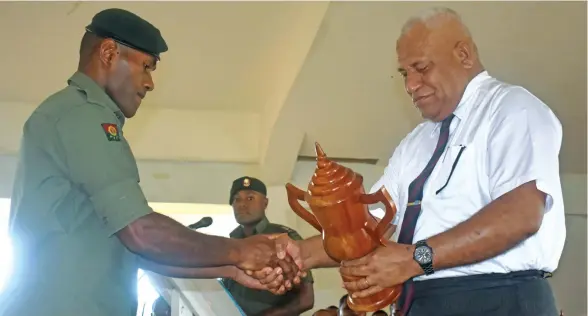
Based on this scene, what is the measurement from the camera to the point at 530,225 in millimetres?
1451

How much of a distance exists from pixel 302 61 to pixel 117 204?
2574mm

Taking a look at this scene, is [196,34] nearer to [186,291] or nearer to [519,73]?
[519,73]

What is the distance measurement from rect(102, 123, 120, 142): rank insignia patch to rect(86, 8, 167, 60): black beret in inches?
10.9

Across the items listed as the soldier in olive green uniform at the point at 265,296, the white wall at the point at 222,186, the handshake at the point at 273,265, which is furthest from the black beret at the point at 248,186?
the handshake at the point at 273,265

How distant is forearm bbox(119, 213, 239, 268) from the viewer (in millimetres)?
1580

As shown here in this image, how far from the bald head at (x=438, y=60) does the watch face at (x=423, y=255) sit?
0.46 metres

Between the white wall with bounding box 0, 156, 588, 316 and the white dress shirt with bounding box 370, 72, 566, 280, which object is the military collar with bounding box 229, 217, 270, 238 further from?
the white dress shirt with bounding box 370, 72, 566, 280

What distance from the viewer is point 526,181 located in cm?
149

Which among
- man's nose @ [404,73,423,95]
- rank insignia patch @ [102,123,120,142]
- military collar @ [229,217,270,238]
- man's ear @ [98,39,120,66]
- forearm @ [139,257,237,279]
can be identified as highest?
man's ear @ [98,39,120,66]

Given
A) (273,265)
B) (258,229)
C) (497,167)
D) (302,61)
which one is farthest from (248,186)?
(497,167)

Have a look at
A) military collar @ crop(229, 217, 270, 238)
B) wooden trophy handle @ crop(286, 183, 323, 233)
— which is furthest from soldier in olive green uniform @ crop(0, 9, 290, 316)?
military collar @ crop(229, 217, 270, 238)

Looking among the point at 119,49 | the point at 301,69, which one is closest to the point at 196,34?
the point at 301,69

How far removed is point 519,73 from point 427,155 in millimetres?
2427

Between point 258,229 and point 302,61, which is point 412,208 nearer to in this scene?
point 258,229
